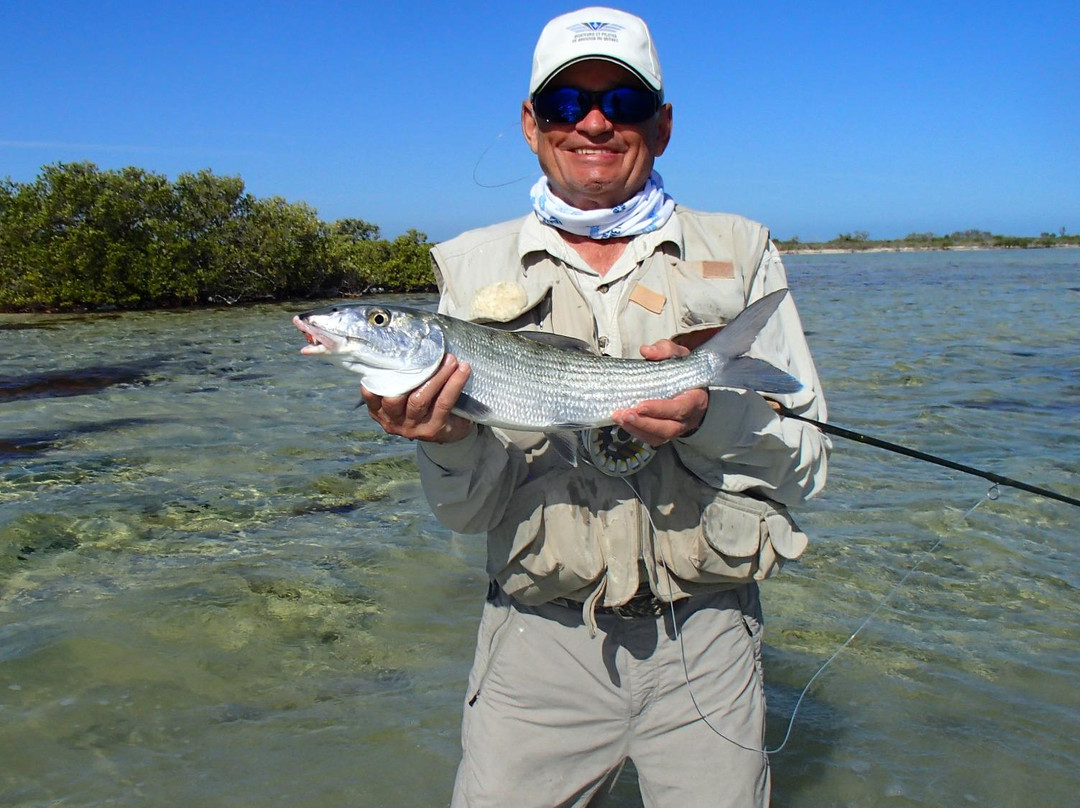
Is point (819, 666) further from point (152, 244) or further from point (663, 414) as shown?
point (152, 244)

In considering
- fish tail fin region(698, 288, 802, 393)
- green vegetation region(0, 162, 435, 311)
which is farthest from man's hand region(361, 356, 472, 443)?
green vegetation region(0, 162, 435, 311)

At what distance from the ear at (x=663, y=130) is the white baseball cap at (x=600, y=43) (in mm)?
156

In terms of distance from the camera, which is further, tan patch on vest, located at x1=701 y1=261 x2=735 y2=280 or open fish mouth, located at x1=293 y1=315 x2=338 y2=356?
tan patch on vest, located at x1=701 y1=261 x2=735 y2=280

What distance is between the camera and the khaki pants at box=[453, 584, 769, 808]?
2926 mm

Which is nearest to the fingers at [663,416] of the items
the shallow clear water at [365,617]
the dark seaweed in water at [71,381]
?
the shallow clear water at [365,617]

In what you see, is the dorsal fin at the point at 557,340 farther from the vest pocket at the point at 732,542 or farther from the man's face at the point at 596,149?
the vest pocket at the point at 732,542

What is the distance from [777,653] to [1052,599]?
2106 mm

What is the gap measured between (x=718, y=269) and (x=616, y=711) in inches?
60.8

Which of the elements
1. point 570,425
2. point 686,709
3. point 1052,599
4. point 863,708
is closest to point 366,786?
point 686,709

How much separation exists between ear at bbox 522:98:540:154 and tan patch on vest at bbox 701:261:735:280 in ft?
2.46

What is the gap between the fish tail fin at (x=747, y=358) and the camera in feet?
9.10

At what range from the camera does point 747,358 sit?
2801 millimetres

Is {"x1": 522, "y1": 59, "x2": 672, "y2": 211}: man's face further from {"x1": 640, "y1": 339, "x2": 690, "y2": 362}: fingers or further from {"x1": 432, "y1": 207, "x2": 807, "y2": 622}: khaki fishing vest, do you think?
{"x1": 640, "y1": 339, "x2": 690, "y2": 362}: fingers

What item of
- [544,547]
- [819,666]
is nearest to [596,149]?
[544,547]
